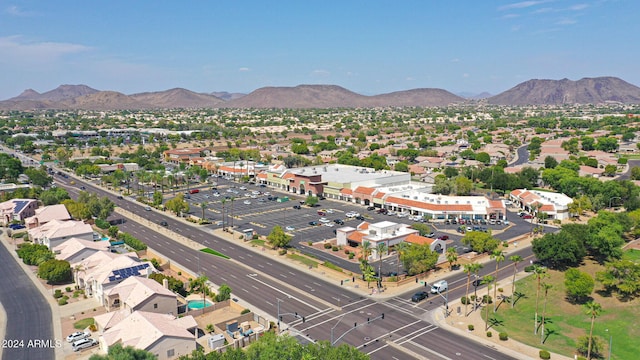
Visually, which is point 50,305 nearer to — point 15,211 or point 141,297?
point 141,297

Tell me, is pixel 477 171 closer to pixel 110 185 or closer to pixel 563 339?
pixel 563 339

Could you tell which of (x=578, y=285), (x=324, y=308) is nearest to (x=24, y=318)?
(x=324, y=308)

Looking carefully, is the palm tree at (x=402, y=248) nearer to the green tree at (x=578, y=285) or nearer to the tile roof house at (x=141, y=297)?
the green tree at (x=578, y=285)

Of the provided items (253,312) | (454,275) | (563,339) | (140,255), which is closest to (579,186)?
(454,275)

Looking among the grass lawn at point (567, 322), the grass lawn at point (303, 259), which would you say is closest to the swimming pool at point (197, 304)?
the grass lawn at point (303, 259)

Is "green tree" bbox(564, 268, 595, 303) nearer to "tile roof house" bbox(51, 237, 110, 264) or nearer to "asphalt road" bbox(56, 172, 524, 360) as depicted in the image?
"asphalt road" bbox(56, 172, 524, 360)

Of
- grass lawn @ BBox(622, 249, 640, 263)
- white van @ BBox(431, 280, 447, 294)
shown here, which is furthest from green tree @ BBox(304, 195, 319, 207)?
grass lawn @ BBox(622, 249, 640, 263)
